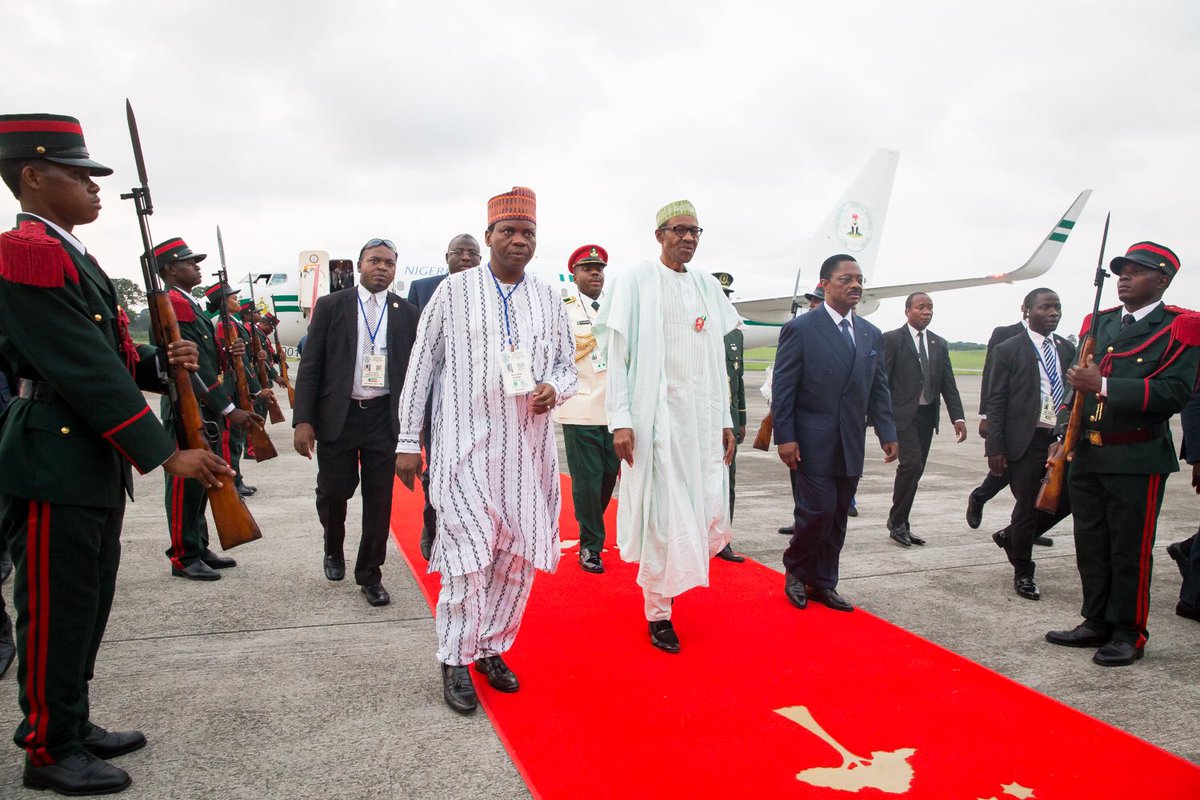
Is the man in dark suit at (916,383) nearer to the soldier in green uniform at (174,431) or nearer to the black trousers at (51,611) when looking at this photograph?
the soldier in green uniform at (174,431)

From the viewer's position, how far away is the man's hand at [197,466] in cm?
230

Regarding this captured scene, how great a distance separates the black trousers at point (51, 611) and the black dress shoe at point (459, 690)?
1.12 meters

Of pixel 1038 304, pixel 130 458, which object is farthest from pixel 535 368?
pixel 1038 304

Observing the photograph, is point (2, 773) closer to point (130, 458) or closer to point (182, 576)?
point (130, 458)

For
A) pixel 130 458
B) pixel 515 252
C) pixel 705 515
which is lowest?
pixel 705 515

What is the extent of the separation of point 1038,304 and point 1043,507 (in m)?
1.89

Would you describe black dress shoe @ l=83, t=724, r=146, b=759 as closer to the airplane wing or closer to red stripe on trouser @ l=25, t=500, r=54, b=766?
red stripe on trouser @ l=25, t=500, r=54, b=766

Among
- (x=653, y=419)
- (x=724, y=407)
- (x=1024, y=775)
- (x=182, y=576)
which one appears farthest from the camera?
(x=182, y=576)

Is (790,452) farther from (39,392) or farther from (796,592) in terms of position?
(39,392)

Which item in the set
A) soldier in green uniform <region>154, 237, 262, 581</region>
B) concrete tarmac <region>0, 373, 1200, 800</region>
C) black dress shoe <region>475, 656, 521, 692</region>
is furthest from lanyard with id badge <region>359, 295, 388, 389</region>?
black dress shoe <region>475, 656, 521, 692</region>

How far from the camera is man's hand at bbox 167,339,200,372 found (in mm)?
2525

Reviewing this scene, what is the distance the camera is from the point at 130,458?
221 cm

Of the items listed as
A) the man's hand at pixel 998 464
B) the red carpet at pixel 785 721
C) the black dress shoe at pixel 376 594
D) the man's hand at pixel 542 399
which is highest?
the man's hand at pixel 542 399

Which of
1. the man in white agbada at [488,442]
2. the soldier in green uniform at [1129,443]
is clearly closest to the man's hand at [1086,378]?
the soldier in green uniform at [1129,443]
